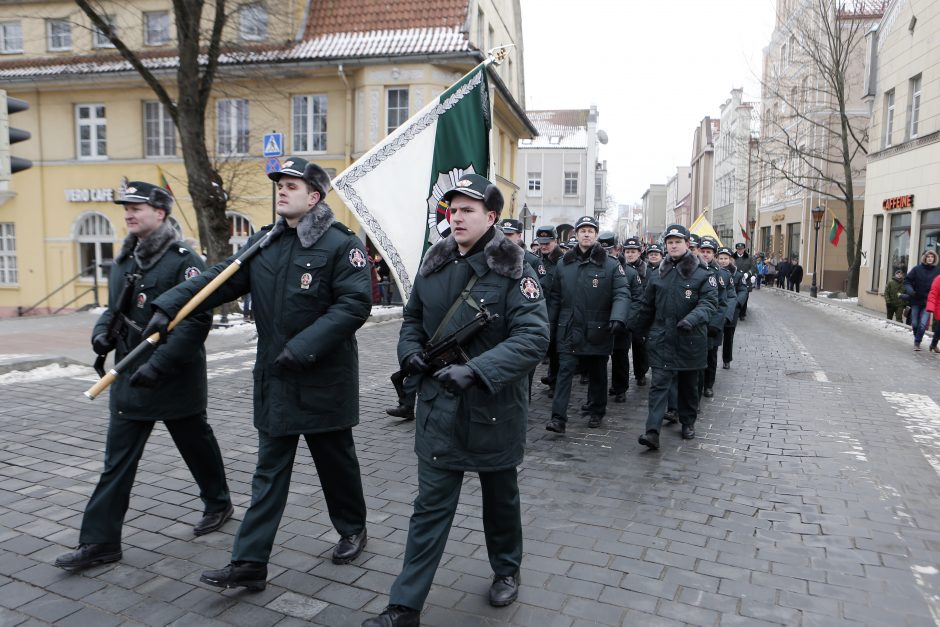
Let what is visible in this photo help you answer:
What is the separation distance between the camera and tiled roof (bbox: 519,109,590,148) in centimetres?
6141

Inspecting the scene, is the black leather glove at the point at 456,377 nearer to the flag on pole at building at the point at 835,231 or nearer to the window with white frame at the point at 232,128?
the window with white frame at the point at 232,128

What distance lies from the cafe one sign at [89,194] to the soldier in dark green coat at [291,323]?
23.9 meters

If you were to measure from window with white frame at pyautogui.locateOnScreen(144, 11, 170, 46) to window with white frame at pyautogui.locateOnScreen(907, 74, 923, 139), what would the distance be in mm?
23934

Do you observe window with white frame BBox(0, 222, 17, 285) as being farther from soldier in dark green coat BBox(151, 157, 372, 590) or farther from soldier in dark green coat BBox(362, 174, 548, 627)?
soldier in dark green coat BBox(362, 174, 548, 627)

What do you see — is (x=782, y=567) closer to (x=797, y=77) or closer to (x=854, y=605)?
(x=854, y=605)

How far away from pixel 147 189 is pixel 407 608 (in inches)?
107

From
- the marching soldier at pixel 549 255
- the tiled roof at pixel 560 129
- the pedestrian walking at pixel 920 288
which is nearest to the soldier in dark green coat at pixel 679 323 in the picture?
the marching soldier at pixel 549 255

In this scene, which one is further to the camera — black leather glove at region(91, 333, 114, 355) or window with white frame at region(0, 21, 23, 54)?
window with white frame at region(0, 21, 23, 54)

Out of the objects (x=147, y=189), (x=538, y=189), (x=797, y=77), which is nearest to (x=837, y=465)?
(x=147, y=189)

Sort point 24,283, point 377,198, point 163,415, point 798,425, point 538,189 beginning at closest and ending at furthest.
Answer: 1. point 163,415
2. point 377,198
3. point 798,425
4. point 24,283
5. point 538,189

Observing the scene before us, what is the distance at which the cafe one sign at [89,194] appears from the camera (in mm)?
24842

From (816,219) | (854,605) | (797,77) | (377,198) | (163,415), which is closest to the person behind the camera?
(854,605)

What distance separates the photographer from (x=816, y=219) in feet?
104

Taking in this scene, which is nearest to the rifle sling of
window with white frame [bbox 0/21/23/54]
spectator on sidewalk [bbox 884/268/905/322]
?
spectator on sidewalk [bbox 884/268/905/322]
